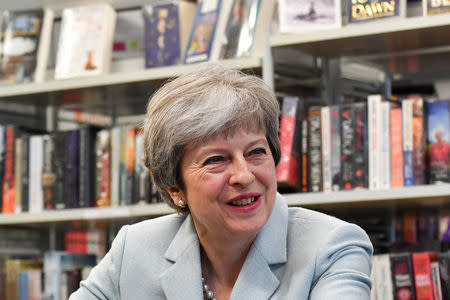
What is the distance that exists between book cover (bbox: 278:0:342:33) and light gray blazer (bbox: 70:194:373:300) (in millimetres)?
959

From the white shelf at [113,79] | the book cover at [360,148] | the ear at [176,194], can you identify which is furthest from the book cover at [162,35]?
the ear at [176,194]

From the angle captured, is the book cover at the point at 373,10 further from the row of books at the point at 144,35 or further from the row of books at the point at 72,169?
the row of books at the point at 72,169

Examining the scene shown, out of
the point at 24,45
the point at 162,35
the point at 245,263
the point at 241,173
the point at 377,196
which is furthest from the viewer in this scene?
the point at 24,45

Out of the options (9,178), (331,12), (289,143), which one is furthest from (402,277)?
(9,178)

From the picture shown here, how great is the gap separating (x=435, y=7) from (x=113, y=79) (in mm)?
1121

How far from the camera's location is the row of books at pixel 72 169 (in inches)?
115

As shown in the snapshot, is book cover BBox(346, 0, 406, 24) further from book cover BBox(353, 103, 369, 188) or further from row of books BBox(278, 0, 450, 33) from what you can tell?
book cover BBox(353, 103, 369, 188)

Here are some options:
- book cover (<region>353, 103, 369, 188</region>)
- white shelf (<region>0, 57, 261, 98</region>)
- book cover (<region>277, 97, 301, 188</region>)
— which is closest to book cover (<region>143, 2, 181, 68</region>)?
white shelf (<region>0, 57, 261, 98</region>)

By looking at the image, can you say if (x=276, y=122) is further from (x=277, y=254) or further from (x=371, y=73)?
(x=371, y=73)

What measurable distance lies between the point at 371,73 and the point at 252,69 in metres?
0.47

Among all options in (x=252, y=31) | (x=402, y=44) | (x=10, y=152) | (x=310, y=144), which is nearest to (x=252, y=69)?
(x=252, y=31)

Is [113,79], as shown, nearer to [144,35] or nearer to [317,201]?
[144,35]

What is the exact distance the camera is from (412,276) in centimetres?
244

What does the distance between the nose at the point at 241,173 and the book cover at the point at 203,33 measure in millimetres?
1259
